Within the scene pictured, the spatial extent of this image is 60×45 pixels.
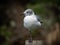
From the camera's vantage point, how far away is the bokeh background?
4.27 m

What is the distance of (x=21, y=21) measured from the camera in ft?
15.1

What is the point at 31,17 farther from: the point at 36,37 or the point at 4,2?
the point at 4,2

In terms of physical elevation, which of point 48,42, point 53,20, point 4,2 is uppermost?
point 4,2

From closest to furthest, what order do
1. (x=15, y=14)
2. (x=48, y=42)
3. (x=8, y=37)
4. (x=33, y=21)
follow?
(x=33, y=21) < (x=48, y=42) < (x=8, y=37) < (x=15, y=14)

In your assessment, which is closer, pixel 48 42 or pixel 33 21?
pixel 33 21

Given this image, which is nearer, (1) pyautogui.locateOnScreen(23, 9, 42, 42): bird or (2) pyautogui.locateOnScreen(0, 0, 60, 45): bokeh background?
(1) pyautogui.locateOnScreen(23, 9, 42, 42): bird

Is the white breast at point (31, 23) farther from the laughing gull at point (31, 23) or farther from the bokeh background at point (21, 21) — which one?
the bokeh background at point (21, 21)

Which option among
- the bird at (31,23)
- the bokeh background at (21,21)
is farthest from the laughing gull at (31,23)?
the bokeh background at (21,21)

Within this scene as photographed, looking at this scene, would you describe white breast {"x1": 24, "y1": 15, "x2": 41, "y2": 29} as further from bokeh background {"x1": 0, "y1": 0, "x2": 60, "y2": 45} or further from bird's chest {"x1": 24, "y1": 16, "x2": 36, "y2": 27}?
bokeh background {"x1": 0, "y1": 0, "x2": 60, "y2": 45}

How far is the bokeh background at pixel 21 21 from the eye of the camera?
4.27 meters

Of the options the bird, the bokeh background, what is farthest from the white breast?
the bokeh background

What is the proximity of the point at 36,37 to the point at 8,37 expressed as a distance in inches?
17.4

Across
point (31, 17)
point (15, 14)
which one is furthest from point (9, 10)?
point (31, 17)

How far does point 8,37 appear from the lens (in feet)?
14.6
